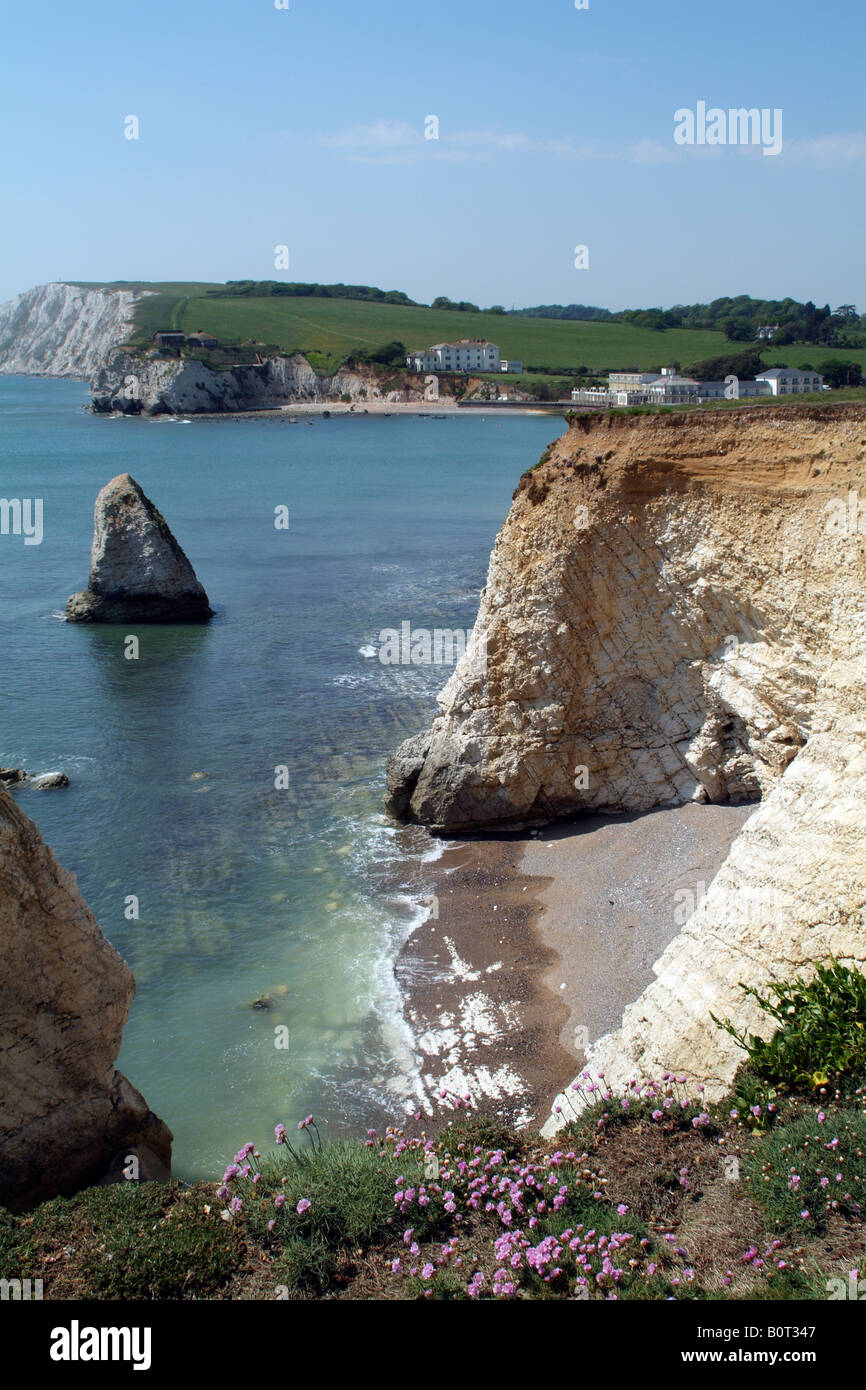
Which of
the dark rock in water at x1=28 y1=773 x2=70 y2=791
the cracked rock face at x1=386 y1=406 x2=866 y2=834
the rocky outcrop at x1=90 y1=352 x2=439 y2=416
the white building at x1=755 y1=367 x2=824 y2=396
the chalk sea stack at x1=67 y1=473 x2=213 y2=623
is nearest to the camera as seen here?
the cracked rock face at x1=386 y1=406 x2=866 y2=834

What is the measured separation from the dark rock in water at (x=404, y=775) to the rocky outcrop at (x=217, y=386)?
14732 centimetres

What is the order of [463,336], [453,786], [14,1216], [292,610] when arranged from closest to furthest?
1. [14,1216]
2. [453,786]
3. [292,610]
4. [463,336]

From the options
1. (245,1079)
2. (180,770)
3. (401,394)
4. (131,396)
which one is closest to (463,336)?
(401,394)

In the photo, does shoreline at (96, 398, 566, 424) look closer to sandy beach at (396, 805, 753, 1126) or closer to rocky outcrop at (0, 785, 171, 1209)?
sandy beach at (396, 805, 753, 1126)

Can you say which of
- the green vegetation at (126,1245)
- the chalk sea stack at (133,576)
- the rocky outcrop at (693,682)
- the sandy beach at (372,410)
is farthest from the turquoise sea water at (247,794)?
the sandy beach at (372,410)

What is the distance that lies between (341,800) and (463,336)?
7306 inches

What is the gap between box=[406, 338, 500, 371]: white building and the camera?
179 meters

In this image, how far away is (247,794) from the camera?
90.6ft

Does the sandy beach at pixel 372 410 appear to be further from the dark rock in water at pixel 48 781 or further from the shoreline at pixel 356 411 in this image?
the dark rock in water at pixel 48 781

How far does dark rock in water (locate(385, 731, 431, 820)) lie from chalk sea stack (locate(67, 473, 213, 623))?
77.8ft

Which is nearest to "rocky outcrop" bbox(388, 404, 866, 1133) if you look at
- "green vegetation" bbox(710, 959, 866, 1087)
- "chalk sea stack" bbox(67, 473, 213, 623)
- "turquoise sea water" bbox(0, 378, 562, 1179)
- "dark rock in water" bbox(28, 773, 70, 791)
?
"green vegetation" bbox(710, 959, 866, 1087)

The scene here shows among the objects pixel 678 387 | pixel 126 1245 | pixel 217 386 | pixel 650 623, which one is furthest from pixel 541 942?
pixel 217 386
